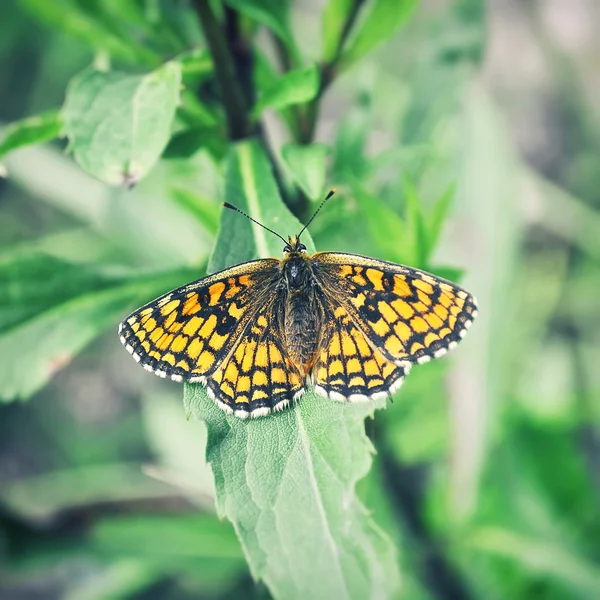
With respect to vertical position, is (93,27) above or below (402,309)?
Answer: above

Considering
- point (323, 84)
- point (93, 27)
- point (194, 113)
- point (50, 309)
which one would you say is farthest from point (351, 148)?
point (50, 309)

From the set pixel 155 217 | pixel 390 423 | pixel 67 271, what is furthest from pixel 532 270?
pixel 67 271

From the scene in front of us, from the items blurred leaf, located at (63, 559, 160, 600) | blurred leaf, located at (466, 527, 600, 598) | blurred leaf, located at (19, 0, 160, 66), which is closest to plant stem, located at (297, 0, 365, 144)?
blurred leaf, located at (19, 0, 160, 66)

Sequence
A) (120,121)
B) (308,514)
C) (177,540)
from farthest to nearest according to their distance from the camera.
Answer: (177,540) → (120,121) → (308,514)

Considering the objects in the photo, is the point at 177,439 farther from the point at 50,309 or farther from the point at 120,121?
the point at 120,121

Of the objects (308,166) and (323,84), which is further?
(323,84)

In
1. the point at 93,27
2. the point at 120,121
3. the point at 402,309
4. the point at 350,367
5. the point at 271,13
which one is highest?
the point at 93,27

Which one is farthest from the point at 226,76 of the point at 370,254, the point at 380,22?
the point at 370,254

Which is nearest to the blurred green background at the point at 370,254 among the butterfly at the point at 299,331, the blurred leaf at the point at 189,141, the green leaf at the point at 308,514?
the blurred leaf at the point at 189,141

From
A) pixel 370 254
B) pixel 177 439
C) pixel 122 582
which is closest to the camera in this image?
pixel 370 254
